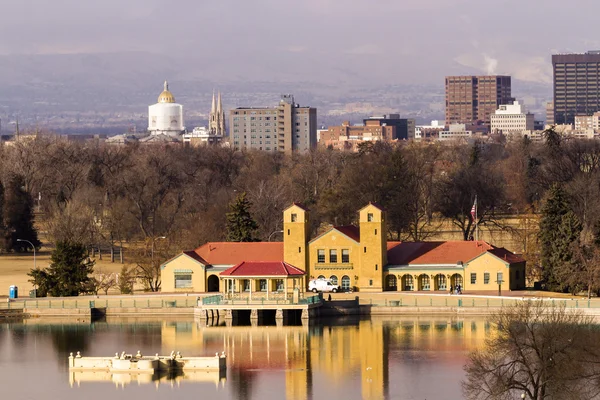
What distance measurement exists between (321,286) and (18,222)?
3490 centimetres

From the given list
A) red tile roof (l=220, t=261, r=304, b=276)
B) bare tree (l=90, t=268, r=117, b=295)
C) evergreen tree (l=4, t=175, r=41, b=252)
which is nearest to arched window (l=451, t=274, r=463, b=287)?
red tile roof (l=220, t=261, r=304, b=276)

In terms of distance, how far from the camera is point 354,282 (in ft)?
314

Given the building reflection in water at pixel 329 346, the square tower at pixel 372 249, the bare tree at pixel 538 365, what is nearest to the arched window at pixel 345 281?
the square tower at pixel 372 249

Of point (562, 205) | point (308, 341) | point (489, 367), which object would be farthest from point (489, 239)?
point (489, 367)

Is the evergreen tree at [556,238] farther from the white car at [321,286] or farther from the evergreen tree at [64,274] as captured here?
the evergreen tree at [64,274]

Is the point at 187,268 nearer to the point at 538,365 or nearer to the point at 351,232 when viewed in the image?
the point at 351,232

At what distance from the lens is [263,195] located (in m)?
126

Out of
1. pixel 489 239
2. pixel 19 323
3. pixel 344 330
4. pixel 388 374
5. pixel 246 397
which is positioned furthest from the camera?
pixel 489 239

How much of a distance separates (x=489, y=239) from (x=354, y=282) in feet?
93.4

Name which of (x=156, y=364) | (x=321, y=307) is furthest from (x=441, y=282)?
(x=156, y=364)

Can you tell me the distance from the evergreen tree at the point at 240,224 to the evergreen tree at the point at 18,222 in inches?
826

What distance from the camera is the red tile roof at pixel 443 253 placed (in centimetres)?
9550

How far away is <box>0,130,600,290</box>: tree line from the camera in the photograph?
359ft

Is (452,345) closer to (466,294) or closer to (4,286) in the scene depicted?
(466,294)
